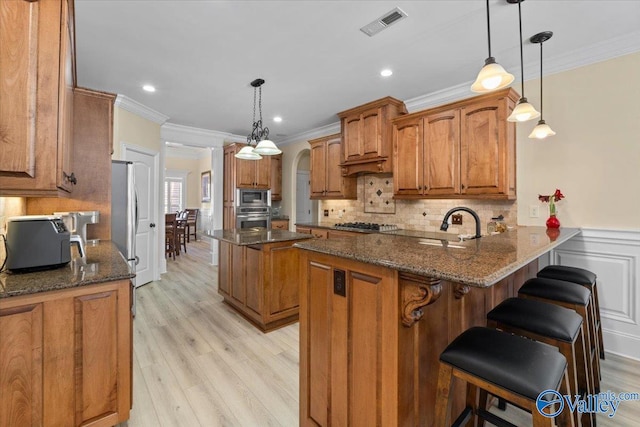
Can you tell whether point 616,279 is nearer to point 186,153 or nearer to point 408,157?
point 408,157

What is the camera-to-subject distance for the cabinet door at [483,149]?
2.93 m

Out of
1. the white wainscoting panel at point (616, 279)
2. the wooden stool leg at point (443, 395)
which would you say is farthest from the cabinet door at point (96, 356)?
the white wainscoting panel at point (616, 279)

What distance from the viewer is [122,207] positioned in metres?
2.96

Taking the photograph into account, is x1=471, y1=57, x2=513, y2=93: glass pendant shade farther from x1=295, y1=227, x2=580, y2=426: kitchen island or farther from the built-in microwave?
the built-in microwave

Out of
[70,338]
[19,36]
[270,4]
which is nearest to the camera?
[19,36]

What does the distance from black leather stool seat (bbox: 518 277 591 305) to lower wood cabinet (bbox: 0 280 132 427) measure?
2417 mm

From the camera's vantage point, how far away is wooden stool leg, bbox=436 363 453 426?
1.10 m

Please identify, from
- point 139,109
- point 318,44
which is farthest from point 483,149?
point 139,109

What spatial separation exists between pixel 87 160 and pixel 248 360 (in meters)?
2.17

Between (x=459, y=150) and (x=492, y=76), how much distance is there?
1.67 meters

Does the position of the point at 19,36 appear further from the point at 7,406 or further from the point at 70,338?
the point at 7,406

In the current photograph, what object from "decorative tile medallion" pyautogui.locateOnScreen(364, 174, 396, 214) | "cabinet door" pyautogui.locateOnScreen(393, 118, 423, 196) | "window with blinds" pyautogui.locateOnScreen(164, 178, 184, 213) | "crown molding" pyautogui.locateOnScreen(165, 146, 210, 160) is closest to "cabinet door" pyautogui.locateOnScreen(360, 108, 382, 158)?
"cabinet door" pyautogui.locateOnScreen(393, 118, 423, 196)

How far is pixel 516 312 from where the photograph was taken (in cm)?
143

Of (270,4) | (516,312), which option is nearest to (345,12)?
(270,4)
